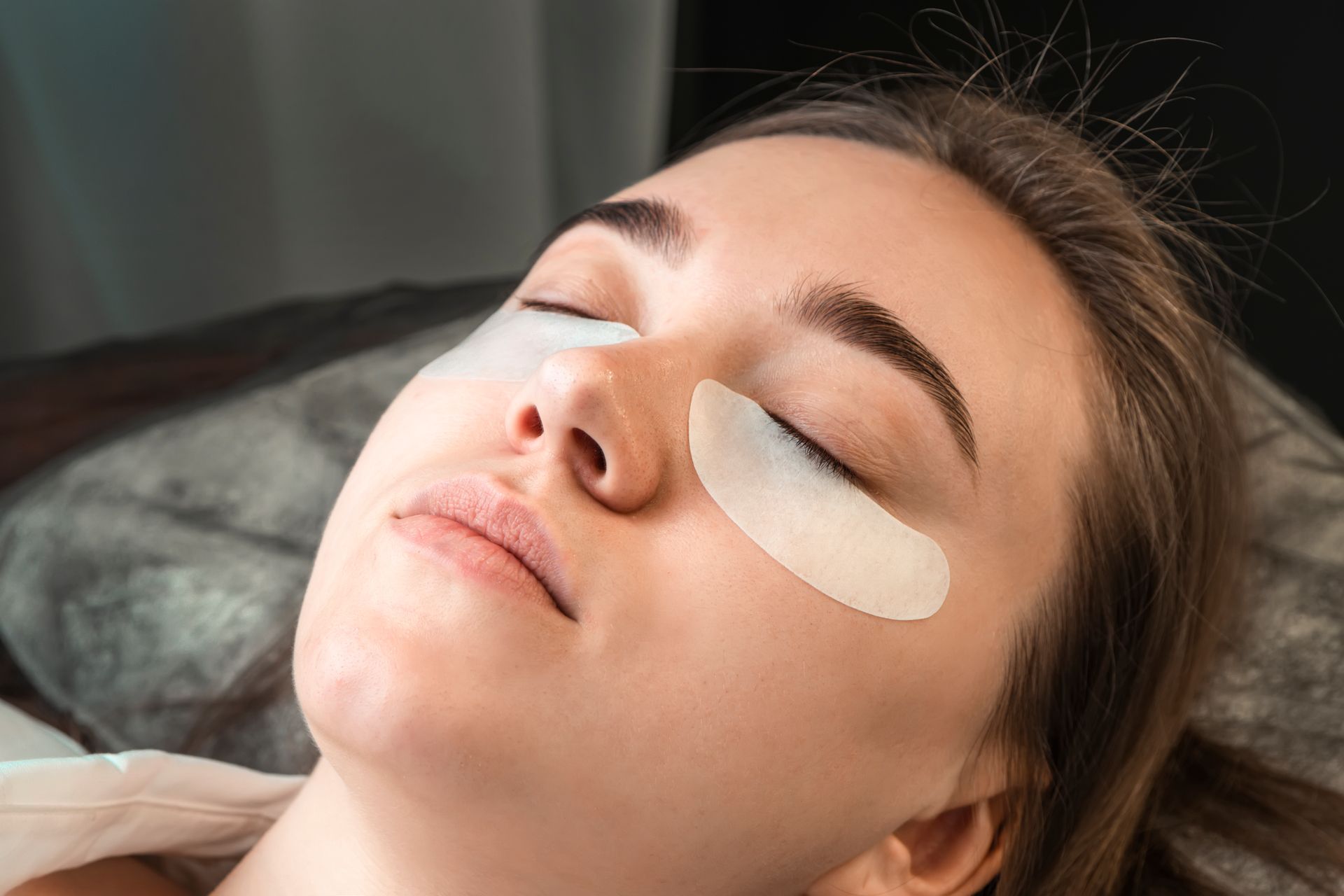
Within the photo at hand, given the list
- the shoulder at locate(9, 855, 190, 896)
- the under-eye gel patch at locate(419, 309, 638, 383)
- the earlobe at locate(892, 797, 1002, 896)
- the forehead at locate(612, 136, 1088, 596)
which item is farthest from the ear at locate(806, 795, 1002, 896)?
the shoulder at locate(9, 855, 190, 896)

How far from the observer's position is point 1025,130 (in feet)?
3.99

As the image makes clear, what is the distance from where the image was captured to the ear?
1004 millimetres

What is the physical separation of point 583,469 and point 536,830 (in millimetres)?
258

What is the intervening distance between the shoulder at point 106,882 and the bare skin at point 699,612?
13 cm

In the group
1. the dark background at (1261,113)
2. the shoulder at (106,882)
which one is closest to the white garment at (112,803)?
the shoulder at (106,882)

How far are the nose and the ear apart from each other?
421mm

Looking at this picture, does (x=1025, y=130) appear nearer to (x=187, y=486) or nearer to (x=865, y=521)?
(x=865, y=521)

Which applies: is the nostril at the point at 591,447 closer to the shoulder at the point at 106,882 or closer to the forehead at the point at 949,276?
the forehead at the point at 949,276

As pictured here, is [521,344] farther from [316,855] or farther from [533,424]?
[316,855]

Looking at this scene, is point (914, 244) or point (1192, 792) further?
point (1192, 792)

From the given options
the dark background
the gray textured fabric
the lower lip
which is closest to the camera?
the lower lip

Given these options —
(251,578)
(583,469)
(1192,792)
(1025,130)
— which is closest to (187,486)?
(251,578)

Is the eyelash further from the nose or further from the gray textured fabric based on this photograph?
the gray textured fabric

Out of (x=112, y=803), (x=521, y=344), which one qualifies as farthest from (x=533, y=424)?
(x=112, y=803)
